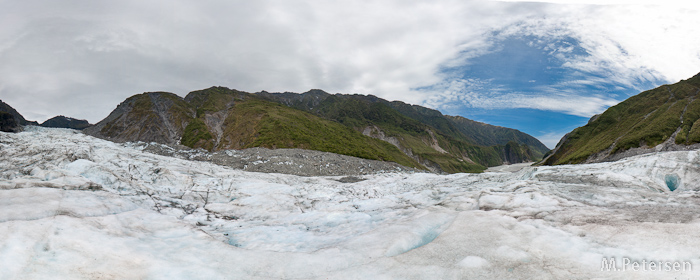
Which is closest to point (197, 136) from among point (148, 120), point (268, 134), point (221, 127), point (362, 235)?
point (221, 127)

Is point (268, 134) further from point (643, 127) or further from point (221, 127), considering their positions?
point (643, 127)

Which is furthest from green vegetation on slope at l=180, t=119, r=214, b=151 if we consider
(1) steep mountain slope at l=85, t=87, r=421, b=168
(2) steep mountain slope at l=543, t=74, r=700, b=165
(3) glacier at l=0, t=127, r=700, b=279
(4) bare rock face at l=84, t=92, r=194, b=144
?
(2) steep mountain slope at l=543, t=74, r=700, b=165

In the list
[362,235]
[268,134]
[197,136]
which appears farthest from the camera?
[197,136]

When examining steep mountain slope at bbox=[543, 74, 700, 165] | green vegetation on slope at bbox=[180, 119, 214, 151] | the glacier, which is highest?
steep mountain slope at bbox=[543, 74, 700, 165]

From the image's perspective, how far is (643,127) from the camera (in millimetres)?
106500

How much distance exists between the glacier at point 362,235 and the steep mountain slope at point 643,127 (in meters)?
109

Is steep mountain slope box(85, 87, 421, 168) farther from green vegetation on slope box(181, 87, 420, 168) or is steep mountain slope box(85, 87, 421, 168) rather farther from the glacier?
the glacier

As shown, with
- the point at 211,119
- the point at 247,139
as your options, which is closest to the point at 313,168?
the point at 247,139

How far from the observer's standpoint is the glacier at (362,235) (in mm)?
7219

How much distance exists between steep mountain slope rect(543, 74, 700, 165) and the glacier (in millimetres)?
109241

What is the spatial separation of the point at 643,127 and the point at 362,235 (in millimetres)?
153518

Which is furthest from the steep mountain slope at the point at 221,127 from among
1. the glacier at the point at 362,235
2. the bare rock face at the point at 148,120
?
the glacier at the point at 362,235

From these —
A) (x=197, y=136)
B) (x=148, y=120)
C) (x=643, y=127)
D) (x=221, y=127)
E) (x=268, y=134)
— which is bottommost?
(x=197, y=136)

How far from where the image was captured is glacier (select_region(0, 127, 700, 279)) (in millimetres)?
7219
